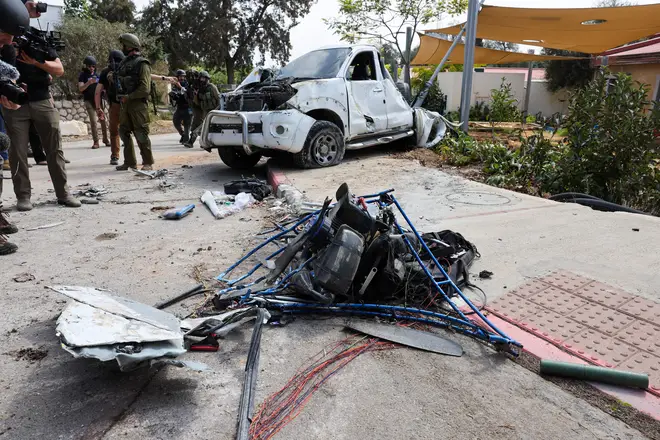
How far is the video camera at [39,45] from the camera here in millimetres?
4723

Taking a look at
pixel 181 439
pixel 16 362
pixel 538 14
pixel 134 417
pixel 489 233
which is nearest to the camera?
pixel 181 439

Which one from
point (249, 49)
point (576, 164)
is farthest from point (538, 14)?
point (249, 49)

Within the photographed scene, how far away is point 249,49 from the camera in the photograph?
35906 millimetres

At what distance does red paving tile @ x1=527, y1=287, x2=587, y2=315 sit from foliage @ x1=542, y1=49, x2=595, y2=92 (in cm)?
2181

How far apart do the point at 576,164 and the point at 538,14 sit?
24.3 feet

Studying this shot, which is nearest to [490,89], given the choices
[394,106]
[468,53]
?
[468,53]

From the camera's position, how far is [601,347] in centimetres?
254

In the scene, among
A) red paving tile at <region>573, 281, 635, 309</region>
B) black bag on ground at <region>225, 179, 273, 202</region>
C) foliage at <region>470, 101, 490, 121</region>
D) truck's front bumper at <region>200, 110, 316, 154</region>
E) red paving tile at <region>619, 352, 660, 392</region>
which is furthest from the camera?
foliage at <region>470, 101, 490, 121</region>

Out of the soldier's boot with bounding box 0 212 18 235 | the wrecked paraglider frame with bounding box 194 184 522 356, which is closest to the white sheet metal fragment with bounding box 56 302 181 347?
the wrecked paraglider frame with bounding box 194 184 522 356

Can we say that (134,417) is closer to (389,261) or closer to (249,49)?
(389,261)

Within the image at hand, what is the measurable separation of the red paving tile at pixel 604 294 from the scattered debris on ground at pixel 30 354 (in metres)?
3.38

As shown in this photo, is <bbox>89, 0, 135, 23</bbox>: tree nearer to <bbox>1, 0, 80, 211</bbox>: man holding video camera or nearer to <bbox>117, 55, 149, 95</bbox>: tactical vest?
<bbox>117, 55, 149, 95</bbox>: tactical vest

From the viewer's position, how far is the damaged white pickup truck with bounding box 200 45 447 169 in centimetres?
691

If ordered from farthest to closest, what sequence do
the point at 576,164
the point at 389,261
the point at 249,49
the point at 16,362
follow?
1. the point at 249,49
2. the point at 576,164
3. the point at 389,261
4. the point at 16,362
